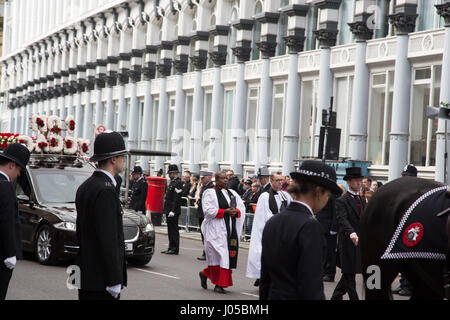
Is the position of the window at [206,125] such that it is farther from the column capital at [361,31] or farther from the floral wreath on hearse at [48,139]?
the floral wreath on hearse at [48,139]

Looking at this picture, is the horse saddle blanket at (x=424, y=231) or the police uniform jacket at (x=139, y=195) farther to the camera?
the police uniform jacket at (x=139, y=195)

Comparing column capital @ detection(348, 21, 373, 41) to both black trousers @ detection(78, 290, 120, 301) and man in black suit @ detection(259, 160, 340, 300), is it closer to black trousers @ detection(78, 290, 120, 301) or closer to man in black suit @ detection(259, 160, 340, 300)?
black trousers @ detection(78, 290, 120, 301)

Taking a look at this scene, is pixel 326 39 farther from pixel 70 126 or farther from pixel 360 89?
pixel 70 126

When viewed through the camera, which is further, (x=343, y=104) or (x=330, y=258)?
(x=343, y=104)

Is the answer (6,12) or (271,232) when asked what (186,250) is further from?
(6,12)

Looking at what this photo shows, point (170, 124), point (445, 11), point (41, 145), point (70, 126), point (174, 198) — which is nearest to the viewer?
point (41, 145)

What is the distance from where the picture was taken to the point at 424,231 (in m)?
8.05

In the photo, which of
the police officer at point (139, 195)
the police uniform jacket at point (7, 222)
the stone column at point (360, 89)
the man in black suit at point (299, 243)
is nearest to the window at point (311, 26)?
the stone column at point (360, 89)

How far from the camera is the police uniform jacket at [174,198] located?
67.8ft

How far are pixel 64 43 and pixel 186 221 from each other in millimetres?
41932

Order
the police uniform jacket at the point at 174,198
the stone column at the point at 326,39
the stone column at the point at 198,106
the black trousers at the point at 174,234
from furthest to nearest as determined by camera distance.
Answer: the stone column at the point at 198,106
the stone column at the point at 326,39
the police uniform jacket at the point at 174,198
the black trousers at the point at 174,234

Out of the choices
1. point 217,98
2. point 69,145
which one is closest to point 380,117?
point 217,98

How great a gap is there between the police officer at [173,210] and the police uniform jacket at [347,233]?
8.24 m

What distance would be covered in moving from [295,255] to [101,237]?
174 cm
